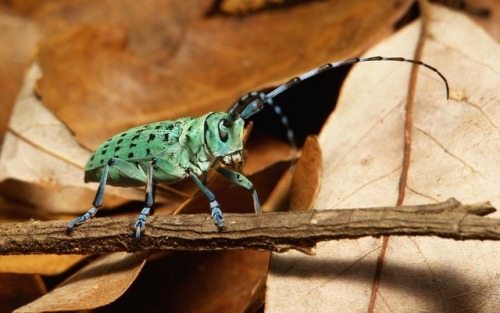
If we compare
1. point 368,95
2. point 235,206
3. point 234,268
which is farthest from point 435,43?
point 234,268

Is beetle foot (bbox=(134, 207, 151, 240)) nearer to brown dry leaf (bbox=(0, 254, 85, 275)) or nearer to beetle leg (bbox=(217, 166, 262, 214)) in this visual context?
beetle leg (bbox=(217, 166, 262, 214))

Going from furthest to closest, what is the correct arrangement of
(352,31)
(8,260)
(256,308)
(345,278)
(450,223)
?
(352,31) < (8,260) < (256,308) < (345,278) < (450,223)

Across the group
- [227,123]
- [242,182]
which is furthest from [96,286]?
[227,123]

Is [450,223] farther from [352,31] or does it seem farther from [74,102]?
[74,102]

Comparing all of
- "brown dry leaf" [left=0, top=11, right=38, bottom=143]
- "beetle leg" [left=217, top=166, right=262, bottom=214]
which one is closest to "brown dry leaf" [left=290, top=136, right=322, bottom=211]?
"beetle leg" [left=217, top=166, right=262, bottom=214]

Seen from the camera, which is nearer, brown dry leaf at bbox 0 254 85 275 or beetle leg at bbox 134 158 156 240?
beetle leg at bbox 134 158 156 240

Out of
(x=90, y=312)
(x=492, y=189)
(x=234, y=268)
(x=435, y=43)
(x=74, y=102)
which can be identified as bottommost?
(x=90, y=312)

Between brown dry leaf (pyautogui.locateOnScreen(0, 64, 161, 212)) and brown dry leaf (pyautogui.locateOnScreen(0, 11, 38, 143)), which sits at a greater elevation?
brown dry leaf (pyautogui.locateOnScreen(0, 11, 38, 143))

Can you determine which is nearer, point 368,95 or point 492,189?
point 492,189
